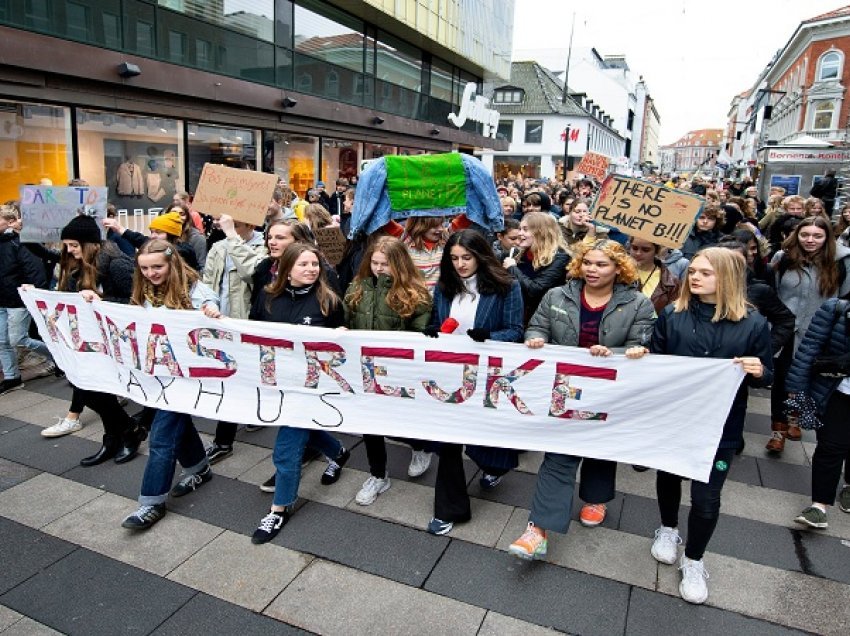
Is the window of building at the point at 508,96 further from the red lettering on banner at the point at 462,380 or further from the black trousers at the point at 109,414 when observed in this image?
the red lettering on banner at the point at 462,380

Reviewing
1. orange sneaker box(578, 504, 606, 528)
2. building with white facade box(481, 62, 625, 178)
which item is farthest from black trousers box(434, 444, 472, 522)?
building with white facade box(481, 62, 625, 178)

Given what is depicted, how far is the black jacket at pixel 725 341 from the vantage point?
10.6ft

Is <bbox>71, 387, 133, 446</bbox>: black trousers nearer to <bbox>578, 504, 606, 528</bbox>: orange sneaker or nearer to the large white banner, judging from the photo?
the large white banner

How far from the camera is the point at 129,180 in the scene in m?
11.8

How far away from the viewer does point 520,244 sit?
5262mm

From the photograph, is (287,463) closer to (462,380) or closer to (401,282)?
(462,380)

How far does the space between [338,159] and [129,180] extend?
8.12m

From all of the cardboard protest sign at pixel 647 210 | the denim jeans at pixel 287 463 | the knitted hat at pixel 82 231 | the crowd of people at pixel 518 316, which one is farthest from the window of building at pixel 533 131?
the denim jeans at pixel 287 463

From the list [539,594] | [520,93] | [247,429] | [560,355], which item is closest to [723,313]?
[560,355]

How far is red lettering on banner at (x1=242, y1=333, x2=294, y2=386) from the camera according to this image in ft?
13.1

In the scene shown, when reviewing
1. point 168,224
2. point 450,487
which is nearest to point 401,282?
point 450,487

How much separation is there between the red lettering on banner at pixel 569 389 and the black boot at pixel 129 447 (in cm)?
325

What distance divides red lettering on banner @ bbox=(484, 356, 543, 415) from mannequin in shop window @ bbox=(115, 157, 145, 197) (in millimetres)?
10294

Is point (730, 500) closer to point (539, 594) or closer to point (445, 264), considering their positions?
point (539, 594)
